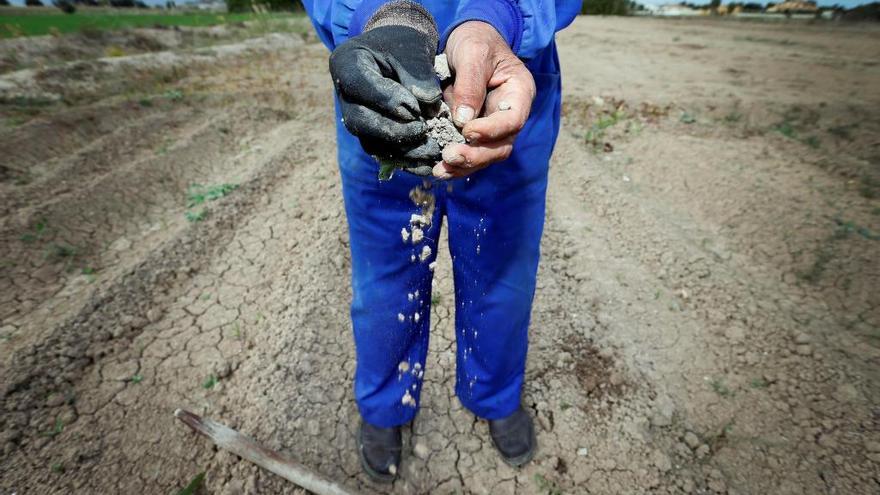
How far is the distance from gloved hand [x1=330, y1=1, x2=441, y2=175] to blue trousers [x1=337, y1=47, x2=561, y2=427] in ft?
0.76

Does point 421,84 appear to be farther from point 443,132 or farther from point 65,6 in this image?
point 65,6

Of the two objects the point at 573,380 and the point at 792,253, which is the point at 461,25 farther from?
the point at 792,253

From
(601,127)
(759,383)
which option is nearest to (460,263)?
(759,383)

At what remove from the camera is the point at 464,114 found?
0.83m

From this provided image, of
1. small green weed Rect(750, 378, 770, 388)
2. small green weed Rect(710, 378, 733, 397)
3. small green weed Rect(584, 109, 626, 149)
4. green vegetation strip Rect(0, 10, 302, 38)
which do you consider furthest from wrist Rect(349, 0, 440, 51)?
green vegetation strip Rect(0, 10, 302, 38)

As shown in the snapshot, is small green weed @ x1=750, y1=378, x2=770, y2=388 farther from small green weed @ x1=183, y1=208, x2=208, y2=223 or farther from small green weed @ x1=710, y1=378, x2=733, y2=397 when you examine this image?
small green weed @ x1=183, y1=208, x2=208, y2=223

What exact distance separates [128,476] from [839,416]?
9.03 feet

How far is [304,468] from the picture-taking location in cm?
141

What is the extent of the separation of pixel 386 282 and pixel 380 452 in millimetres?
708

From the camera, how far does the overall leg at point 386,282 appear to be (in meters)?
1.14

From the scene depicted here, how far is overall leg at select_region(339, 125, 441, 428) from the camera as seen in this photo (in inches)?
45.1

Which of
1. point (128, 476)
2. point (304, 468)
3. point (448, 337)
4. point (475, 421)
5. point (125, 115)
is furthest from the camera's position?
point (125, 115)

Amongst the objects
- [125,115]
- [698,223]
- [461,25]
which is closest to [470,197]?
[461,25]

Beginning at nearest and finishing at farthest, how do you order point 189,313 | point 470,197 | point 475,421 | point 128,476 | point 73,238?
point 470,197, point 128,476, point 475,421, point 189,313, point 73,238
